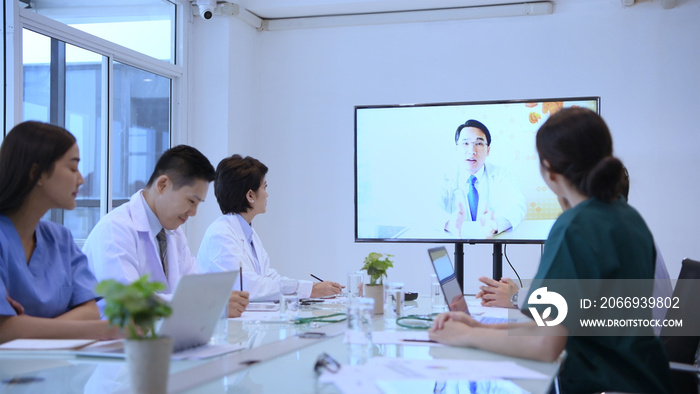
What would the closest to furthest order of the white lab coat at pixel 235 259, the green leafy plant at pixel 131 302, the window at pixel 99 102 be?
the green leafy plant at pixel 131 302 → the white lab coat at pixel 235 259 → the window at pixel 99 102

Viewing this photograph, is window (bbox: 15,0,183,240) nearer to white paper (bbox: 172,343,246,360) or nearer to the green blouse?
white paper (bbox: 172,343,246,360)

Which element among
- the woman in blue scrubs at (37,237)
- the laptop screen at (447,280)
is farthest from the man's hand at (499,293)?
the woman in blue scrubs at (37,237)

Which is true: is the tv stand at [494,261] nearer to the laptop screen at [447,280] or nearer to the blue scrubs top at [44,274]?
the laptop screen at [447,280]

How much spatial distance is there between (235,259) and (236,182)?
489 mm

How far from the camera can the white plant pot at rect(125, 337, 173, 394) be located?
1.21 metres

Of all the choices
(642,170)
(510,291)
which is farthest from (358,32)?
(510,291)

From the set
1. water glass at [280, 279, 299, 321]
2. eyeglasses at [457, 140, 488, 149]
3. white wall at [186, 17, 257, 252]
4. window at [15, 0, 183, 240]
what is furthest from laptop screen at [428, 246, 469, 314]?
white wall at [186, 17, 257, 252]

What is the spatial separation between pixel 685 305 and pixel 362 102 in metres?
3.51

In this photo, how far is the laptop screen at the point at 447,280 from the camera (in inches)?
95.7

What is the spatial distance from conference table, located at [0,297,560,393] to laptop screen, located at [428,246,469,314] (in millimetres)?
535

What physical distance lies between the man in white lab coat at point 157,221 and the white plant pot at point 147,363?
1.49 metres

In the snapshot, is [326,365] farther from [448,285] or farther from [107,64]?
[107,64]

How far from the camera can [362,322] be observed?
1.96 meters

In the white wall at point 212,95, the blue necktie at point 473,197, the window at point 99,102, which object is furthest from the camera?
the white wall at point 212,95
